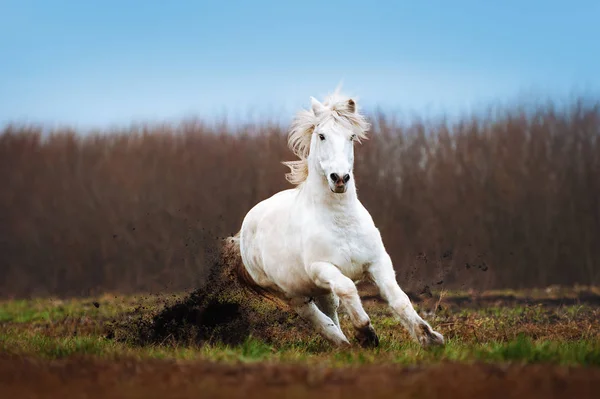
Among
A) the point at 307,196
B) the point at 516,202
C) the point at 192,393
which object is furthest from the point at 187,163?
the point at 192,393

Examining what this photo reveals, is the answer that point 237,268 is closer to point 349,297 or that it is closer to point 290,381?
point 349,297

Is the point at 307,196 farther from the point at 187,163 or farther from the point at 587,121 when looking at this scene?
the point at 587,121

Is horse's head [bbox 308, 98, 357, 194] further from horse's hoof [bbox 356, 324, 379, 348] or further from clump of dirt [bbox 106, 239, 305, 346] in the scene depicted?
clump of dirt [bbox 106, 239, 305, 346]

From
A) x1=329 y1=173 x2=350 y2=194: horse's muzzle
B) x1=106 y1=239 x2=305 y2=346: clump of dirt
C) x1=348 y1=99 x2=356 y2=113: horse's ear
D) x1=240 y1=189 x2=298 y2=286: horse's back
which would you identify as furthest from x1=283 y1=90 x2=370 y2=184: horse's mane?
x1=106 y1=239 x2=305 y2=346: clump of dirt

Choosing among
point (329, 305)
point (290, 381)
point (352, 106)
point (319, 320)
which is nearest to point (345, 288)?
point (319, 320)

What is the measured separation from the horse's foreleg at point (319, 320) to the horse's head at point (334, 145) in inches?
55.6

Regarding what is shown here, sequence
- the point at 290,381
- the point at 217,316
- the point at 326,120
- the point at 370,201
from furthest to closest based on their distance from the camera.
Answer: the point at 370,201, the point at 217,316, the point at 326,120, the point at 290,381

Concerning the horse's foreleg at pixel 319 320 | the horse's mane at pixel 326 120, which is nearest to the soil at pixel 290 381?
the horse's foreleg at pixel 319 320

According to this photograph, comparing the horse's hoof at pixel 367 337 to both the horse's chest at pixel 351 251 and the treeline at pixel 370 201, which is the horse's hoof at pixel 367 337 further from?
the treeline at pixel 370 201

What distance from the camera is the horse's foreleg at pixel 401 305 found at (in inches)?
273

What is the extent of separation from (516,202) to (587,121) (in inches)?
150

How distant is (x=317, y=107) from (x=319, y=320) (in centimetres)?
208

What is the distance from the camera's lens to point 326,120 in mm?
7512

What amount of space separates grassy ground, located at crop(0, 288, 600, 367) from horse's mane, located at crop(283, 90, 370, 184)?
1.83 metres
